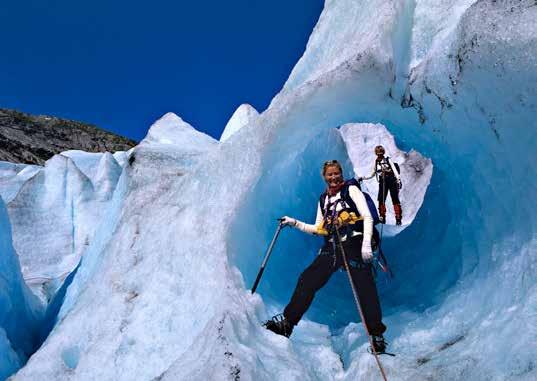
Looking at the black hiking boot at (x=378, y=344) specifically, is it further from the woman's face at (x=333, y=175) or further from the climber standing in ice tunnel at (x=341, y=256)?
the woman's face at (x=333, y=175)

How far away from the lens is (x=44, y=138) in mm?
25891

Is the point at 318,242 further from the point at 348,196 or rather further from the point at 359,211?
the point at 359,211

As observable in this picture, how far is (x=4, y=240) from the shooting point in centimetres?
629

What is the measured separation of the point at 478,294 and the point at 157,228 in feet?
→ 10.3

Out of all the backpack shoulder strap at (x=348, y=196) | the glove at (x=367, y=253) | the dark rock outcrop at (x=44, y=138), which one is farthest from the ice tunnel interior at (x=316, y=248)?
the dark rock outcrop at (x=44, y=138)

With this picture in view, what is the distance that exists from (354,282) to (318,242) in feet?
11.2

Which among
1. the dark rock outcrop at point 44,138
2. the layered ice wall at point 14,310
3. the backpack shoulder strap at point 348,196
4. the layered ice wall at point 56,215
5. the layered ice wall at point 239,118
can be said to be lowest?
the layered ice wall at point 14,310

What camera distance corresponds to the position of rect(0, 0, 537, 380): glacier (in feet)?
11.3

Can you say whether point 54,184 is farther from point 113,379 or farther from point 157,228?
point 113,379

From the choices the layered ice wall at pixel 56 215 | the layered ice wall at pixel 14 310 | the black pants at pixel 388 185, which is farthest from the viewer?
the layered ice wall at pixel 56 215

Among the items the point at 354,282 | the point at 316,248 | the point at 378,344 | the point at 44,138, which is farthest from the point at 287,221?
the point at 44,138

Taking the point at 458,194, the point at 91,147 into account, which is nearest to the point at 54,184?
the point at 458,194

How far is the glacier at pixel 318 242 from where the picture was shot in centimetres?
346

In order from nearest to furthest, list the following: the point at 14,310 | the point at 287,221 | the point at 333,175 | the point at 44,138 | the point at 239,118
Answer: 1. the point at 287,221
2. the point at 333,175
3. the point at 14,310
4. the point at 239,118
5. the point at 44,138
